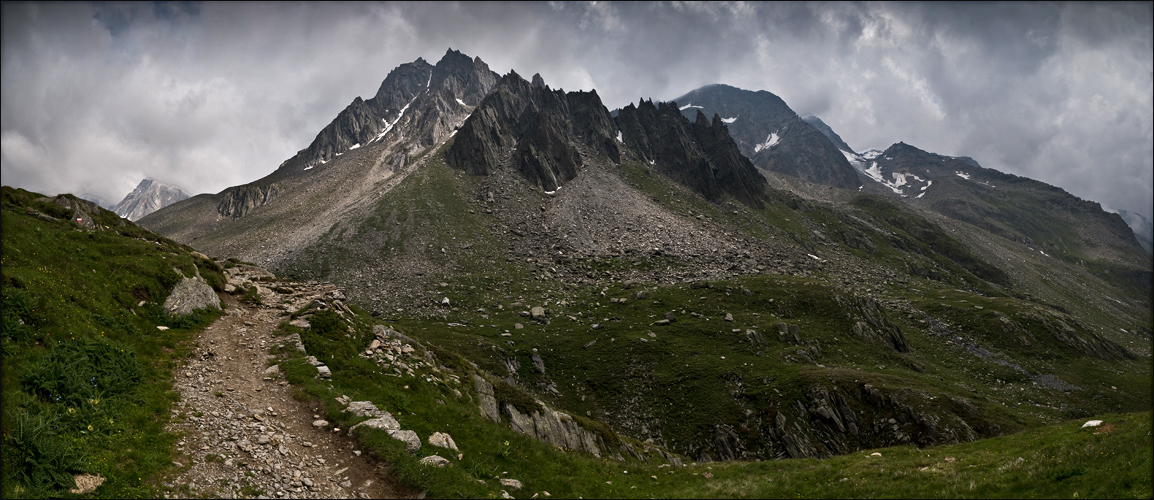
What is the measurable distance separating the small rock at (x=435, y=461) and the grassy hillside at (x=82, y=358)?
7.71 metres

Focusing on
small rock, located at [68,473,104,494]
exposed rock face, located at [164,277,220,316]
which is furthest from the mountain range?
small rock, located at [68,473,104,494]

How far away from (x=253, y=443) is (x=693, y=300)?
3184 inches

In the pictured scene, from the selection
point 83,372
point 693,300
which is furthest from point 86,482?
point 693,300

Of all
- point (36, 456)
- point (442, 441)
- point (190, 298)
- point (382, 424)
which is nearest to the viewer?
point (36, 456)

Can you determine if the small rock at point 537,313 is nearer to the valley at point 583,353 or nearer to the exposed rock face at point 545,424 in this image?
the valley at point 583,353

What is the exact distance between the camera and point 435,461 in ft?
54.5

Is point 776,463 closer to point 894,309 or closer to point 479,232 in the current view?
point 894,309

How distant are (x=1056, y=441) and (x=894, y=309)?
89040 millimetres

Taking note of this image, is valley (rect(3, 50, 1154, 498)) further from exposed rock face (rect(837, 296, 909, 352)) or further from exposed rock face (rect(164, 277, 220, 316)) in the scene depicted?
exposed rock face (rect(164, 277, 220, 316))

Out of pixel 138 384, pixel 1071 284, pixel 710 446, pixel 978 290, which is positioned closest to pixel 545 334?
pixel 710 446

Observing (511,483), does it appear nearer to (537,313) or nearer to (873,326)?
(537,313)

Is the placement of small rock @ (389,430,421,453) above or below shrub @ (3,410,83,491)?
below

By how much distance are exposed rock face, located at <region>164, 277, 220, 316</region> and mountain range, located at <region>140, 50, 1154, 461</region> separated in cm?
1800

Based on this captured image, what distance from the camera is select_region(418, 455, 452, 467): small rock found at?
16328 mm
